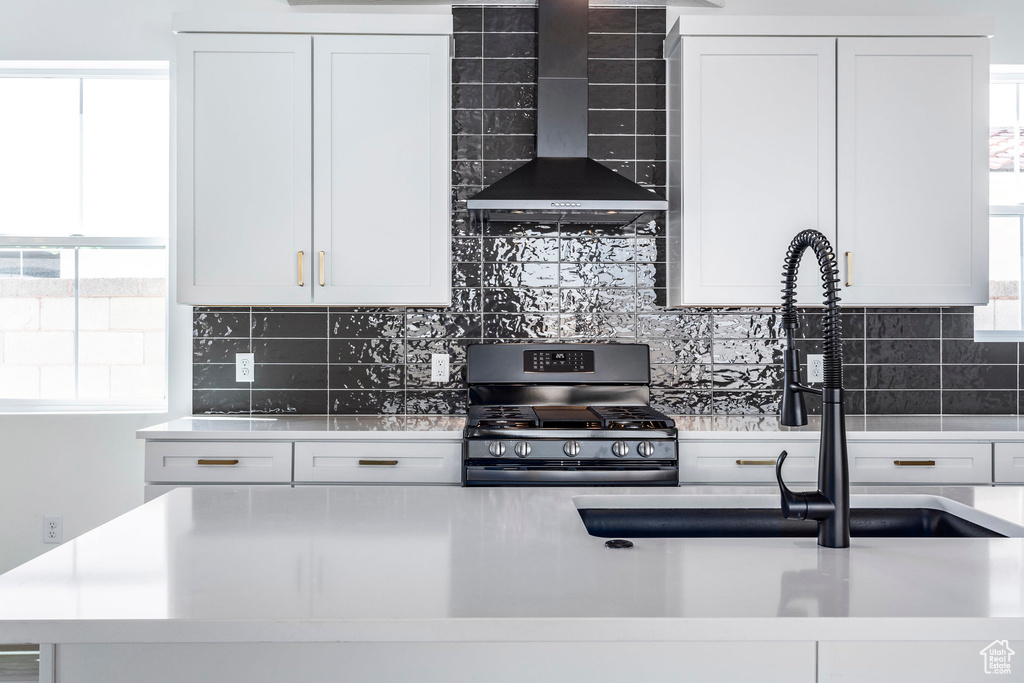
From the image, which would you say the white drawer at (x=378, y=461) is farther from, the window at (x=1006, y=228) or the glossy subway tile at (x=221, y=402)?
the window at (x=1006, y=228)

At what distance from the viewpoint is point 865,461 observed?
2.63m

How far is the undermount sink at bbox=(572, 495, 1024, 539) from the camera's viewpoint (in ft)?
4.55

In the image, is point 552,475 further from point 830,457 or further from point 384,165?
point 830,457

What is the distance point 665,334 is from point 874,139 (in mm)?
1135

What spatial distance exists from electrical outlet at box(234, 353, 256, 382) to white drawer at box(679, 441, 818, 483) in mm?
1871

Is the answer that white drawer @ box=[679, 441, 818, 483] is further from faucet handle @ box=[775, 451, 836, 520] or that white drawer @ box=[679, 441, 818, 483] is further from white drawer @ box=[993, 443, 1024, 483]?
faucet handle @ box=[775, 451, 836, 520]

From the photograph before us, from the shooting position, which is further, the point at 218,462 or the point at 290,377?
the point at 290,377

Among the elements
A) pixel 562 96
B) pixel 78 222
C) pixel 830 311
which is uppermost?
pixel 562 96

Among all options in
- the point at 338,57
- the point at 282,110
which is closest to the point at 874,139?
the point at 338,57

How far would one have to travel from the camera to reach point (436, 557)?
3.41 ft

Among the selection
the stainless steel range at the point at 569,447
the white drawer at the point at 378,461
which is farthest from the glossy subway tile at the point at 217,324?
the stainless steel range at the point at 569,447

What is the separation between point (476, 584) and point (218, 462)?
1.97 meters

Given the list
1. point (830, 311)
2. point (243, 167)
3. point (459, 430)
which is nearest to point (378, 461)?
point (459, 430)

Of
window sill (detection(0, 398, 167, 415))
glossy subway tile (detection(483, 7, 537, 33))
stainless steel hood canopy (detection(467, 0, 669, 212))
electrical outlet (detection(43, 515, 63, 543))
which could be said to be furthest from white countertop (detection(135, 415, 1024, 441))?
glossy subway tile (detection(483, 7, 537, 33))
